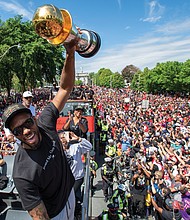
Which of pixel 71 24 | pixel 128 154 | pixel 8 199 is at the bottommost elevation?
pixel 128 154

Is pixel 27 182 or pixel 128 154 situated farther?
pixel 128 154

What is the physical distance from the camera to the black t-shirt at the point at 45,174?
5.17 feet

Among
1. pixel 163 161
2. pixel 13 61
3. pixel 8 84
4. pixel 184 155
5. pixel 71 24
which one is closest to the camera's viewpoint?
pixel 71 24

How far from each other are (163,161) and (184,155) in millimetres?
1149

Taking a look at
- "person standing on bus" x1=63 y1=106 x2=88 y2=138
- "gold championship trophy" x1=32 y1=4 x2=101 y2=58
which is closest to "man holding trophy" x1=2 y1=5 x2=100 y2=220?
"gold championship trophy" x1=32 y1=4 x2=101 y2=58

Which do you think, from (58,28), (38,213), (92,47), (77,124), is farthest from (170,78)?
(38,213)

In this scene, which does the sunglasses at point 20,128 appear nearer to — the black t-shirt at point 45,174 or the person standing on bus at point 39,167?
the person standing on bus at point 39,167

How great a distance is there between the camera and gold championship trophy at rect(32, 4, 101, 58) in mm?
1623

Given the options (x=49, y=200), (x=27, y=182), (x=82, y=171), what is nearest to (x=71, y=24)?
(x=27, y=182)

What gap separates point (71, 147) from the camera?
3705mm

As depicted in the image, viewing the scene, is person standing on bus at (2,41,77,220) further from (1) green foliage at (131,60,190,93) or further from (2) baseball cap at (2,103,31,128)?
(1) green foliage at (131,60,190,93)

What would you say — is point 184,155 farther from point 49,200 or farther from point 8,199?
point 49,200

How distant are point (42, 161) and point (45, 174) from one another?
93mm

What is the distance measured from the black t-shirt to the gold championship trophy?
27.4 inches
